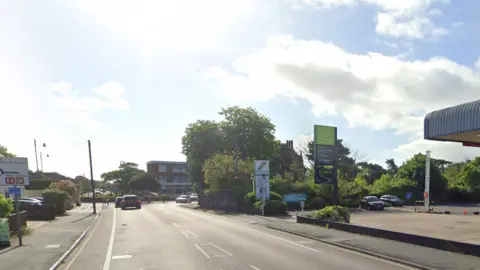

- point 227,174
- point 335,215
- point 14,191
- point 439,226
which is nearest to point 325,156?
point 335,215

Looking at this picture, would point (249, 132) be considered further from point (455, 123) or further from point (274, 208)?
point (455, 123)

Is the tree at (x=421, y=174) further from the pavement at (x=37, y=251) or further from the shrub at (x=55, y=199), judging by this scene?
the pavement at (x=37, y=251)

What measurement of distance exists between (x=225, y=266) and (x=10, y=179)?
1247 centimetres

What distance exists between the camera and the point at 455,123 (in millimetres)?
17406

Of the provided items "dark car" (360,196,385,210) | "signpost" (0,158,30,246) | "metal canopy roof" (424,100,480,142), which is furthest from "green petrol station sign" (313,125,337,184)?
"dark car" (360,196,385,210)

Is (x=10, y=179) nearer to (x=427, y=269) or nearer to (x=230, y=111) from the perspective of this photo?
(x=427, y=269)

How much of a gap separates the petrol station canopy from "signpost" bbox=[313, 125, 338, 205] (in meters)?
8.83

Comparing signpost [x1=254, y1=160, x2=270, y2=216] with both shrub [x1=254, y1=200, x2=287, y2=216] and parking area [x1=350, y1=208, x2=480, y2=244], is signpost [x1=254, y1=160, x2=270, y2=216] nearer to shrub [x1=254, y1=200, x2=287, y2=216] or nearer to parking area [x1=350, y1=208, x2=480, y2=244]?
shrub [x1=254, y1=200, x2=287, y2=216]

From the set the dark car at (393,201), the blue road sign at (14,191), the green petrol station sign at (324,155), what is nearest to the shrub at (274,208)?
the green petrol station sign at (324,155)

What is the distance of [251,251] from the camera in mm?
15812

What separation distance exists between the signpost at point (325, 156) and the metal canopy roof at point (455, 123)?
900 cm

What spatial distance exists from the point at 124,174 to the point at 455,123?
362 feet

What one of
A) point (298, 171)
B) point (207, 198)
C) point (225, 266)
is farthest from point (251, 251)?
point (298, 171)

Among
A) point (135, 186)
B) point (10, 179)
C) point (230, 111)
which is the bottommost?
point (135, 186)
